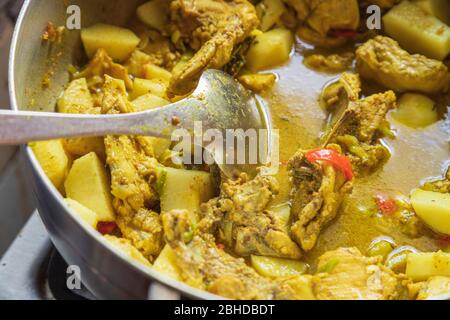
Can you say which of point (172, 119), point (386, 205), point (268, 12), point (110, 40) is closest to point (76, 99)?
point (110, 40)

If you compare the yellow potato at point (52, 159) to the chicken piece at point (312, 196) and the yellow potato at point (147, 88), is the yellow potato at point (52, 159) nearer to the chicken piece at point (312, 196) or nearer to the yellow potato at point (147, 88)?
the yellow potato at point (147, 88)

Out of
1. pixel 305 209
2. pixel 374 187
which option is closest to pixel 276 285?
pixel 305 209

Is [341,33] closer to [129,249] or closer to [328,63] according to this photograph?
[328,63]

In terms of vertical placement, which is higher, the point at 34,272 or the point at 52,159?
the point at 52,159

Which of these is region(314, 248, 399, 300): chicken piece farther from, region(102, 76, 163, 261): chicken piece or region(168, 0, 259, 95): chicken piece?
region(168, 0, 259, 95): chicken piece

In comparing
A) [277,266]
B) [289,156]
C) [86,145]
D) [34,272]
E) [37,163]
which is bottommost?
[34,272]

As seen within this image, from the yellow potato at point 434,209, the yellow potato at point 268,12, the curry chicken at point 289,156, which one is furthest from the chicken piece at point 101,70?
the yellow potato at point 434,209
